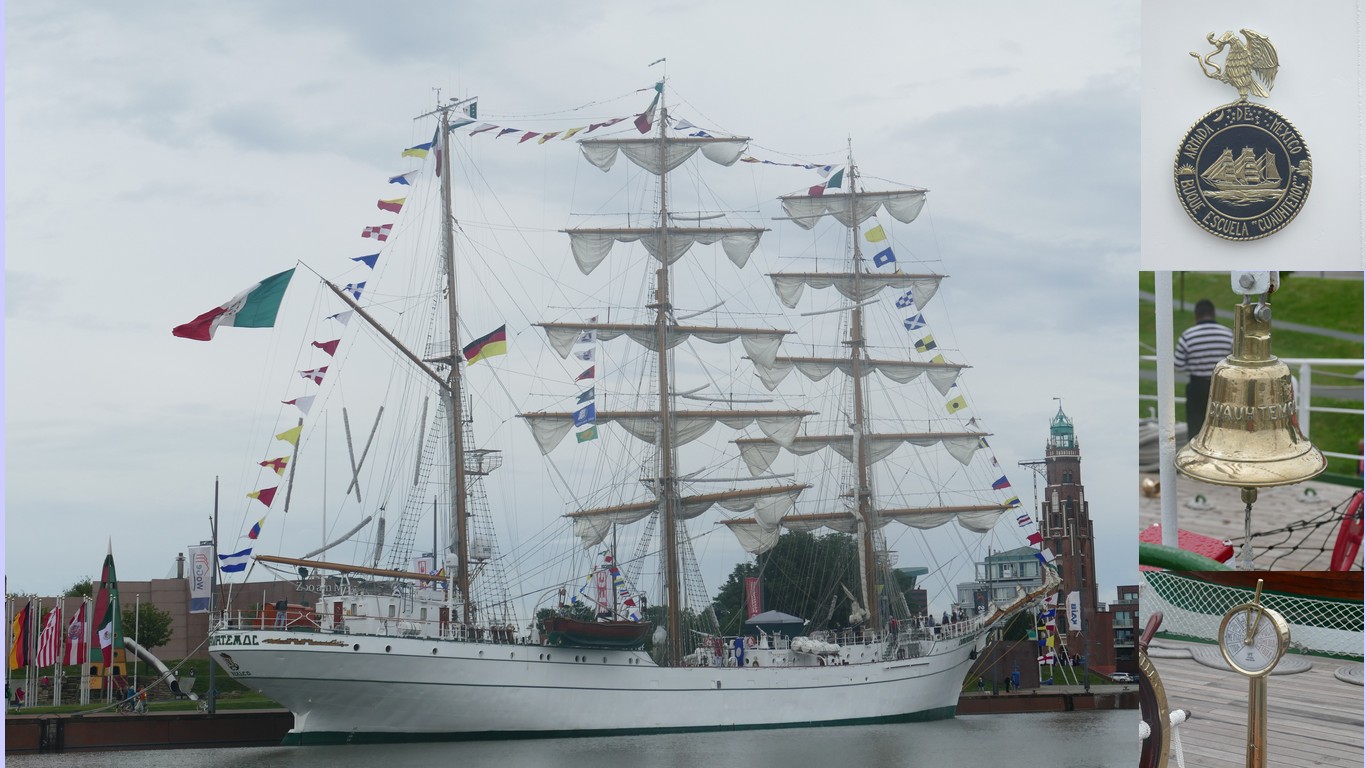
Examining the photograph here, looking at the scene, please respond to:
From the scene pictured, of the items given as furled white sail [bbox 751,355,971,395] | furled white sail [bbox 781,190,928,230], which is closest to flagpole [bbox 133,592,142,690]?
furled white sail [bbox 751,355,971,395]

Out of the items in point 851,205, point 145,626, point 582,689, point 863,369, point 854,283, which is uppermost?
point 851,205

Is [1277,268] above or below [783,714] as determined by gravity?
above

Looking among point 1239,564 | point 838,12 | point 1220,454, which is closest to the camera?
point 1220,454

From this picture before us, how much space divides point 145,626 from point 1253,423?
3.95 metres

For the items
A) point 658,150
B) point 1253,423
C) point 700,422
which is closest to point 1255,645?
point 1253,423

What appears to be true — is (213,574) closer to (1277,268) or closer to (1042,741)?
(1042,741)

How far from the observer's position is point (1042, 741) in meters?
5.48

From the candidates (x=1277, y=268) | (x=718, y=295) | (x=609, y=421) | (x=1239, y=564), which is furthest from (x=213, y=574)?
(x=1277, y=268)

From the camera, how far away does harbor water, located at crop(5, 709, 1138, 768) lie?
16.7ft

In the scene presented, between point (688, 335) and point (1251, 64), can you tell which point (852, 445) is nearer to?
point (688, 335)

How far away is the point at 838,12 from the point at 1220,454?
236 cm

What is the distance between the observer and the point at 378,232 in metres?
4.99

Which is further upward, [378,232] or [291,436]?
[378,232]

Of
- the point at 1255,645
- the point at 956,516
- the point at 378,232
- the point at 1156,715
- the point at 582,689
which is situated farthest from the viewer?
the point at 956,516
